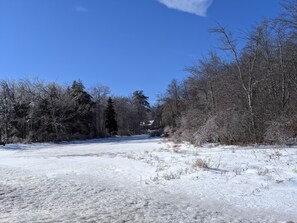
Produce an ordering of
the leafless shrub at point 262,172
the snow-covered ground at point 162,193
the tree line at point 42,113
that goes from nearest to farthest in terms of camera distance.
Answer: the snow-covered ground at point 162,193 → the leafless shrub at point 262,172 → the tree line at point 42,113

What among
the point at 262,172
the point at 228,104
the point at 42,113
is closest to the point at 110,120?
the point at 42,113

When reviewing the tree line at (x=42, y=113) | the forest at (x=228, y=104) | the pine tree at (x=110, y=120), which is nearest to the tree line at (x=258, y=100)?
the forest at (x=228, y=104)

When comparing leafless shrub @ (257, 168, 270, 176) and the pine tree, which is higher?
the pine tree

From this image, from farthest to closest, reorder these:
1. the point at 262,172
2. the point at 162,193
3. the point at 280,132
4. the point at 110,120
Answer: the point at 110,120
the point at 280,132
the point at 262,172
the point at 162,193

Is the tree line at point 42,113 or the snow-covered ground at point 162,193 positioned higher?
the tree line at point 42,113

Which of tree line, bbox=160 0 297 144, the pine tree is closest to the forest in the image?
tree line, bbox=160 0 297 144

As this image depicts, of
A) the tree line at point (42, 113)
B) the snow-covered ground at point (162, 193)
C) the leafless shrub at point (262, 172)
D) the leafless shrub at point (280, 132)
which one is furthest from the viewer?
the tree line at point (42, 113)

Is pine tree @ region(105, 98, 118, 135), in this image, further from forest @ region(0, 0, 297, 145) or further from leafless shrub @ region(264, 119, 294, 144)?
leafless shrub @ region(264, 119, 294, 144)

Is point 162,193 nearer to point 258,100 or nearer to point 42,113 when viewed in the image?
point 258,100

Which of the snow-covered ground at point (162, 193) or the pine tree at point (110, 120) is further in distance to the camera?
the pine tree at point (110, 120)

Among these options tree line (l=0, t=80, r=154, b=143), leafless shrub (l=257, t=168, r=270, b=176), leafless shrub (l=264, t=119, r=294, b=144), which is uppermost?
tree line (l=0, t=80, r=154, b=143)

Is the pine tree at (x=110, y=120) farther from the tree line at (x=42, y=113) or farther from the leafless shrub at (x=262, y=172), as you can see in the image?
the leafless shrub at (x=262, y=172)

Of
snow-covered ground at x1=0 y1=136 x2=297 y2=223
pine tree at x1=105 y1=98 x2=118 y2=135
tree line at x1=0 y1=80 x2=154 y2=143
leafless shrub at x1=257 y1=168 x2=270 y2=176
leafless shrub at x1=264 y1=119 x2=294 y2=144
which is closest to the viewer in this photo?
snow-covered ground at x1=0 y1=136 x2=297 y2=223

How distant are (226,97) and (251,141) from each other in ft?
17.4
